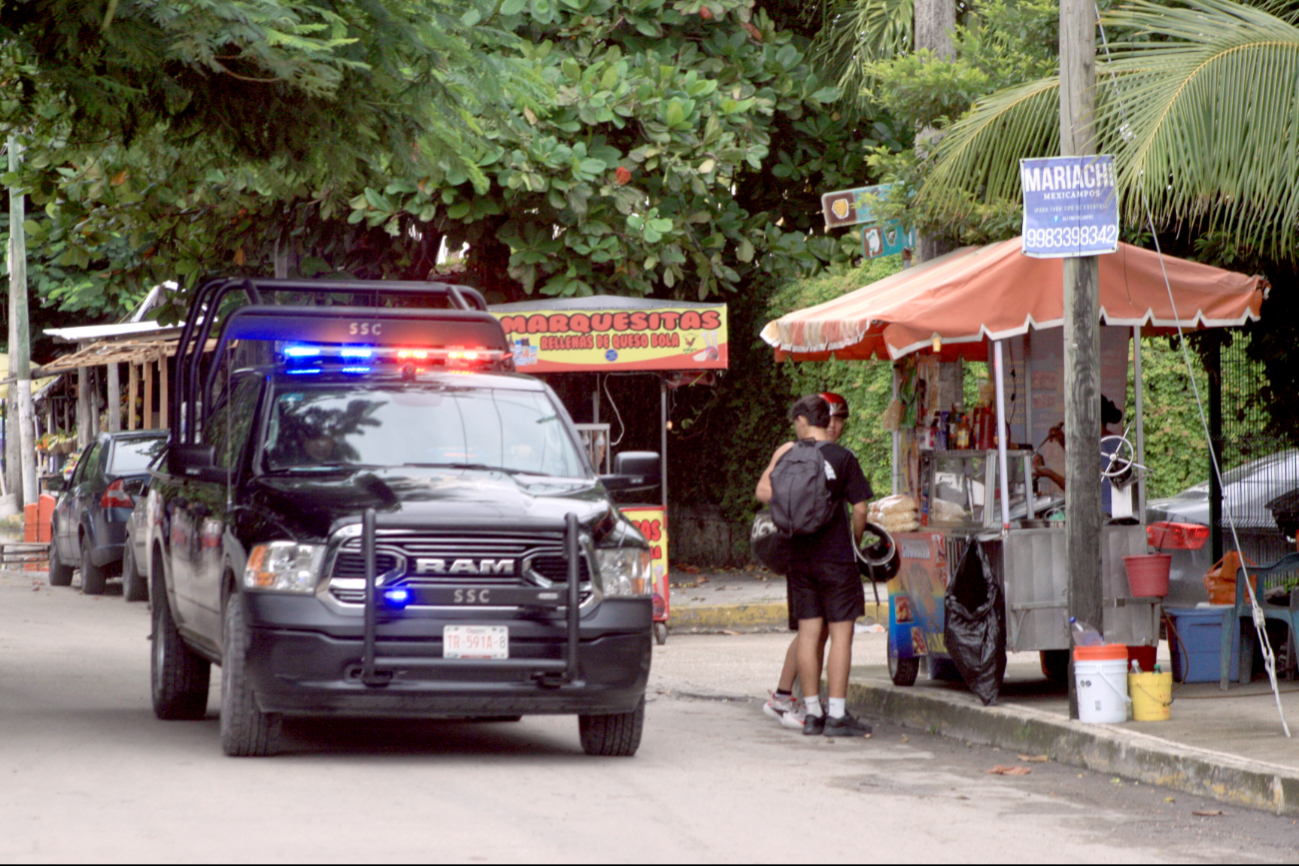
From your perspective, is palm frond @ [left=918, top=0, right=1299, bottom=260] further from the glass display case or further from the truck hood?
the truck hood

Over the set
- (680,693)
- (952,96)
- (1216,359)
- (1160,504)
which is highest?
(952,96)

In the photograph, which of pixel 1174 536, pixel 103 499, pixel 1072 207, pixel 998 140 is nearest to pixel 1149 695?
pixel 1174 536

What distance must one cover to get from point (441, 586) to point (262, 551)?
82cm

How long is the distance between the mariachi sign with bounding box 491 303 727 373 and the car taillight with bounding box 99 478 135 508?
18.9 ft

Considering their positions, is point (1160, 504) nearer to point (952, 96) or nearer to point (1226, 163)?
point (952, 96)

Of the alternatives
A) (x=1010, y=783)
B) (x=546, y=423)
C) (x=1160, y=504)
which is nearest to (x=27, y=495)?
(x=1160, y=504)

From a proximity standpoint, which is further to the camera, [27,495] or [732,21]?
[27,495]

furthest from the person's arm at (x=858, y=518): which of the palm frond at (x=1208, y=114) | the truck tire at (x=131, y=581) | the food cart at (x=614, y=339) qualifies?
the truck tire at (x=131, y=581)

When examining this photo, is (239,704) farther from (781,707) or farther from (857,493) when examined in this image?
(857,493)

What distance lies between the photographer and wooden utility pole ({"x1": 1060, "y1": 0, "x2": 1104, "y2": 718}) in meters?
8.87

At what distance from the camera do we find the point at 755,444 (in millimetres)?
20109

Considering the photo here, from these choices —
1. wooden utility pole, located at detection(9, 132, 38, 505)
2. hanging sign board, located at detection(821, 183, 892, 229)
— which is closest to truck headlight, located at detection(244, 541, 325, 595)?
hanging sign board, located at detection(821, 183, 892, 229)

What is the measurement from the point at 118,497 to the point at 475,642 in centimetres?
1175

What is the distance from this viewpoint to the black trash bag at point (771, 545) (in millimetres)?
9625
